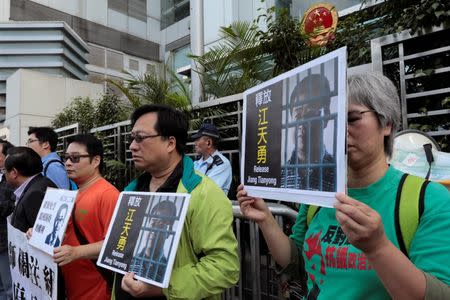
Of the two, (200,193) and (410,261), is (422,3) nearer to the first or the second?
(200,193)

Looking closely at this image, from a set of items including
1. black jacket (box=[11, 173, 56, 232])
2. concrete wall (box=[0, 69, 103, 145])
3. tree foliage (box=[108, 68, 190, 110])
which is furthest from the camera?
concrete wall (box=[0, 69, 103, 145])

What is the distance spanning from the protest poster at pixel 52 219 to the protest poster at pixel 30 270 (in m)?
0.11

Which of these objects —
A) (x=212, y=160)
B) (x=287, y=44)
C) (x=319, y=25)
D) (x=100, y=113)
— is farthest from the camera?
(x=100, y=113)

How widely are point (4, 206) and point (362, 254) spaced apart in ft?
12.7

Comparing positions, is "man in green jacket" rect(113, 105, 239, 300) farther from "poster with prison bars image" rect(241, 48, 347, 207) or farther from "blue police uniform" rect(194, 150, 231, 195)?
"blue police uniform" rect(194, 150, 231, 195)

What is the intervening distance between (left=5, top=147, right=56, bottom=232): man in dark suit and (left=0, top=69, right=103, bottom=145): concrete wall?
12012mm

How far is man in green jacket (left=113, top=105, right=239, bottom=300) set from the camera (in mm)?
1835

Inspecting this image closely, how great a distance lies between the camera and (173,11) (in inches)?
929

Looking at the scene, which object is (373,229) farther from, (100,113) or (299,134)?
(100,113)

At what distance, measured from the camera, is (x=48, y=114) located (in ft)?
50.7

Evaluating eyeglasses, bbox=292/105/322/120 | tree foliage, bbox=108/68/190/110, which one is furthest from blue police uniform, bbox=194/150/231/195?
eyeglasses, bbox=292/105/322/120

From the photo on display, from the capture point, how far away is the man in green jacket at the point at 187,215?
1.83 metres

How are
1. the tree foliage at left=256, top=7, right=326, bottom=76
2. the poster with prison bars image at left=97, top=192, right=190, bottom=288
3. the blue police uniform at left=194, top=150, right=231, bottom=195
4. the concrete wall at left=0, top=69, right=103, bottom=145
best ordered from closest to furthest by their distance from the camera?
the poster with prison bars image at left=97, top=192, right=190, bottom=288 → the blue police uniform at left=194, top=150, right=231, bottom=195 → the tree foliage at left=256, top=7, right=326, bottom=76 → the concrete wall at left=0, top=69, right=103, bottom=145

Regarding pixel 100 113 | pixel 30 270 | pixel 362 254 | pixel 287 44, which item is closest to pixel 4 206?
pixel 30 270
